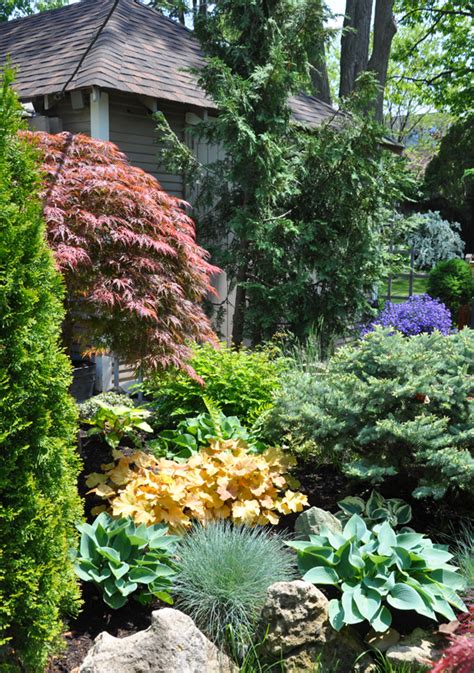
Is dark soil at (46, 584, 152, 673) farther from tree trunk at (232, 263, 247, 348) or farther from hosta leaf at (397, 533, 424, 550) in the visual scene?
tree trunk at (232, 263, 247, 348)

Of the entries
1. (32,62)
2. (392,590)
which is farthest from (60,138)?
(32,62)

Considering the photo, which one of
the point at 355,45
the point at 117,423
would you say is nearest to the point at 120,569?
the point at 117,423

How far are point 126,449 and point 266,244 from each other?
3301 millimetres

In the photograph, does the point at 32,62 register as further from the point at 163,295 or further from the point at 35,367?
the point at 35,367

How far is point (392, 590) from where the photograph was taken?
2.86 m

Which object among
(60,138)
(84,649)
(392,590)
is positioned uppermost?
(60,138)

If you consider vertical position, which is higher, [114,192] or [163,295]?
[114,192]

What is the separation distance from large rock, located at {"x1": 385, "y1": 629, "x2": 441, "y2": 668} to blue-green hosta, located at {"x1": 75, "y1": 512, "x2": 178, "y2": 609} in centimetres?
105

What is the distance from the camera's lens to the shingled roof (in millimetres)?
7008

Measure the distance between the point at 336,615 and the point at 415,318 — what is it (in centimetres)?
735

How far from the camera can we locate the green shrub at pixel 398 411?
11.3ft

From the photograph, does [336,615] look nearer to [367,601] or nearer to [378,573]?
[367,601]

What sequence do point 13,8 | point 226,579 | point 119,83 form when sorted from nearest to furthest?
1. point 226,579
2. point 119,83
3. point 13,8

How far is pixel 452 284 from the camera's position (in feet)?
42.0
